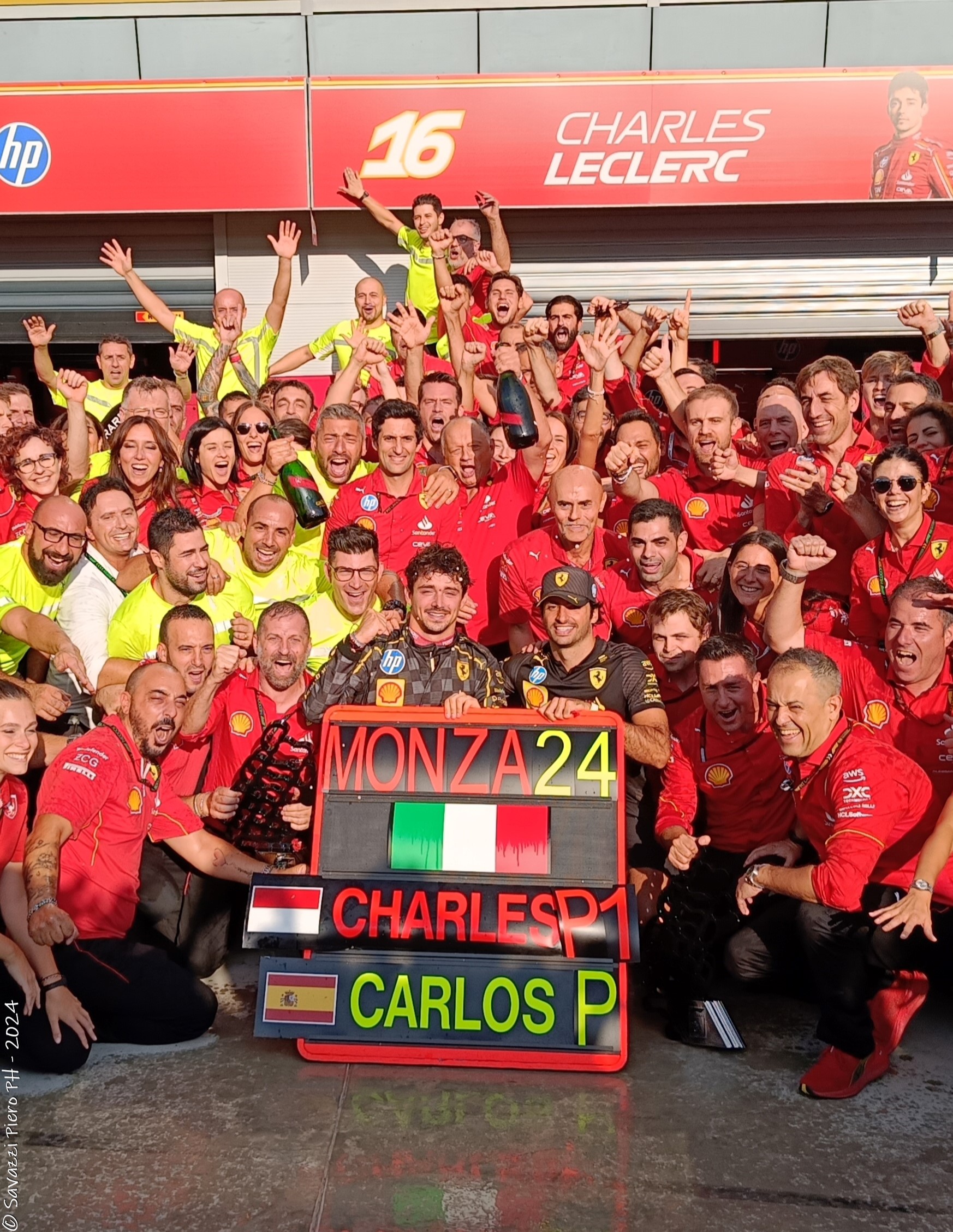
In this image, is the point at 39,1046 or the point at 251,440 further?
the point at 251,440

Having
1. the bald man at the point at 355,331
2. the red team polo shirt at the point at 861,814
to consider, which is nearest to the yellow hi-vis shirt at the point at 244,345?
the bald man at the point at 355,331

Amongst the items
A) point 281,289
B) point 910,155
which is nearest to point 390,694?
point 281,289

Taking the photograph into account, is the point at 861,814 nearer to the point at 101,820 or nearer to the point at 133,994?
Result: the point at 133,994

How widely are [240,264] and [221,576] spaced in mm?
6634

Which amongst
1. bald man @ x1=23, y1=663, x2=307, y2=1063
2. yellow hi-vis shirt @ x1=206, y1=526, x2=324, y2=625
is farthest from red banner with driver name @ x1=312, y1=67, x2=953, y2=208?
bald man @ x1=23, y1=663, x2=307, y2=1063

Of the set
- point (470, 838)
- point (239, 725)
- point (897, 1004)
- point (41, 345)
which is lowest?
point (897, 1004)

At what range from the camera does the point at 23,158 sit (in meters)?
11.1

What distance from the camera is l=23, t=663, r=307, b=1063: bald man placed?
4.50 metres

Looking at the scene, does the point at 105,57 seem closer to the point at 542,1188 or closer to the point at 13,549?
the point at 13,549

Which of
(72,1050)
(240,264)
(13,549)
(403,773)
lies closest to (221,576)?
(13,549)

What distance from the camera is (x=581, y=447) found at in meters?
6.84

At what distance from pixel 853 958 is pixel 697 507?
2994 mm

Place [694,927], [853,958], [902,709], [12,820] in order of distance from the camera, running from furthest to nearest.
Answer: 1. [902,709]
2. [694,927]
3. [12,820]
4. [853,958]

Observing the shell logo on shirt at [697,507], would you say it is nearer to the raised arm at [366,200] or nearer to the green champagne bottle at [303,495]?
the green champagne bottle at [303,495]
